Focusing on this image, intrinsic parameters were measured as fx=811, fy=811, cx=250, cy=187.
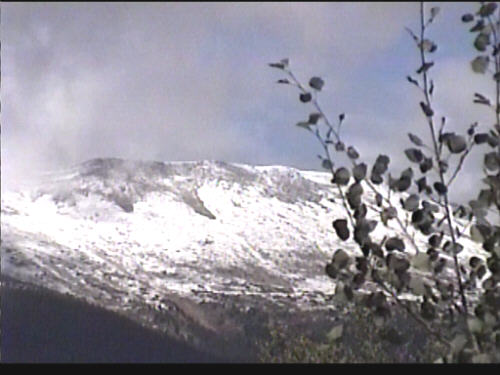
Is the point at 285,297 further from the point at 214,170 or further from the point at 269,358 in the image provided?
the point at 269,358

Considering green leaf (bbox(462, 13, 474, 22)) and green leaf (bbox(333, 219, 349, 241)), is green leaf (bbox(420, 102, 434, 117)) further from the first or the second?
green leaf (bbox(333, 219, 349, 241))

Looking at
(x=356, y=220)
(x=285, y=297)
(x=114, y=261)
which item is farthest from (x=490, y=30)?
(x=114, y=261)

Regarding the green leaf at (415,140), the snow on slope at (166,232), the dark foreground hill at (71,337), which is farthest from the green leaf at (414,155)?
the snow on slope at (166,232)

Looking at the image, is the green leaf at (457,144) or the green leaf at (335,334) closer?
the green leaf at (335,334)

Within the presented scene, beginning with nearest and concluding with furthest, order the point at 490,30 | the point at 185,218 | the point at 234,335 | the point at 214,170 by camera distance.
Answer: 1. the point at 490,30
2. the point at 234,335
3. the point at 185,218
4. the point at 214,170

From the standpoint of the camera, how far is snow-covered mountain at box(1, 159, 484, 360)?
5094 inches

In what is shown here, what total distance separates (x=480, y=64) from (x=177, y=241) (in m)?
165

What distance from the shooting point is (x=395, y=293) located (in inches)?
106

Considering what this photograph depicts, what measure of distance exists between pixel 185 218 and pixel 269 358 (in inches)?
6344

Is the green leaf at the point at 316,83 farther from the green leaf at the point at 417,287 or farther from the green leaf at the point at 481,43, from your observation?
the green leaf at the point at 417,287

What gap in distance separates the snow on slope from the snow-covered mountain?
0.87 feet

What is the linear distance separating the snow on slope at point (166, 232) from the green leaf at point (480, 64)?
393ft

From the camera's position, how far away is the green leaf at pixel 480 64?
2.85 metres

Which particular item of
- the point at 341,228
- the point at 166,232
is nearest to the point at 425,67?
the point at 341,228
